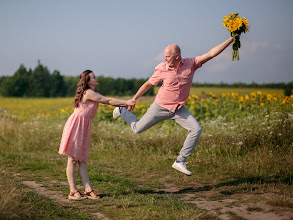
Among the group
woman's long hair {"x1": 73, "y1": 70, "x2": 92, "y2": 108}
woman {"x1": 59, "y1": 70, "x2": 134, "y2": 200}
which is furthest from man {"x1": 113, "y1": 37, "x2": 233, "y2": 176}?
woman's long hair {"x1": 73, "y1": 70, "x2": 92, "y2": 108}

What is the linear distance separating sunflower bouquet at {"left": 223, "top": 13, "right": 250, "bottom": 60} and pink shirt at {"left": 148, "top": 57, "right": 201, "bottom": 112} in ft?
2.37

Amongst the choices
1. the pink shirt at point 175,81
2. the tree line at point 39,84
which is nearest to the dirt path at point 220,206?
the pink shirt at point 175,81

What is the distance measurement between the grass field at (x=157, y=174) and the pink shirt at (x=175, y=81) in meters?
1.57

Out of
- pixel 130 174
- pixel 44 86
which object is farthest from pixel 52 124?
pixel 44 86

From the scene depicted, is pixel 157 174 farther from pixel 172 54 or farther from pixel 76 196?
pixel 172 54

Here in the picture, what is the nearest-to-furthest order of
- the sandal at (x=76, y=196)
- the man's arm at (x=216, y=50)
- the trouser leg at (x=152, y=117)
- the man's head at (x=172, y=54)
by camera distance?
the sandal at (x=76, y=196)
the man's head at (x=172, y=54)
the man's arm at (x=216, y=50)
the trouser leg at (x=152, y=117)

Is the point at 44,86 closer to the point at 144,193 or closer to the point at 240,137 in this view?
the point at 240,137

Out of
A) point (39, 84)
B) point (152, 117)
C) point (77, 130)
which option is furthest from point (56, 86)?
point (77, 130)

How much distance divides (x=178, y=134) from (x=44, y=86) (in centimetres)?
1601

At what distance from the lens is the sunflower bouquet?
243 inches

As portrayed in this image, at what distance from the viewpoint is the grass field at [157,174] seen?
16.6ft

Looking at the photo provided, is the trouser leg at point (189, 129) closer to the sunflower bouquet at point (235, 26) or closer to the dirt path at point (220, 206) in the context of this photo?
the dirt path at point (220, 206)

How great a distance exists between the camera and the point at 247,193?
628cm

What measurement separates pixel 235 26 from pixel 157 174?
3515mm
